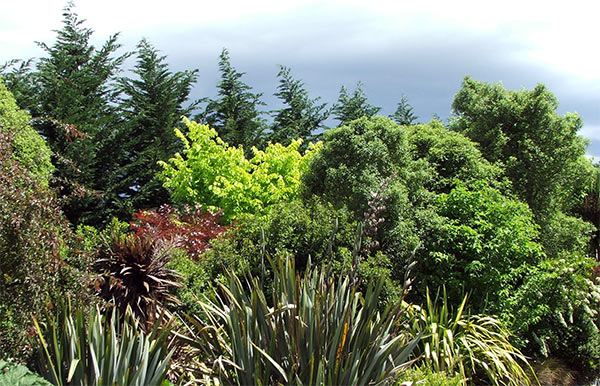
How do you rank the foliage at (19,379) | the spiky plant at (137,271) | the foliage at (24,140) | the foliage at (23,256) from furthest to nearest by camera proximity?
the foliage at (24,140)
the spiky plant at (137,271)
the foliage at (23,256)
the foliage at (19,379)

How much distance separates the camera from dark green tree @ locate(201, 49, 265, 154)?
2106 cm

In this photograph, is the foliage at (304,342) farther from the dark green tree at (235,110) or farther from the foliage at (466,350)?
the dark green tree at (235,110)

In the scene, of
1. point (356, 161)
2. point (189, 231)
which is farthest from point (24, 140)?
point (356, 161)

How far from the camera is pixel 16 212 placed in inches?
172

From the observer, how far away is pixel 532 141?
12156 millimetres

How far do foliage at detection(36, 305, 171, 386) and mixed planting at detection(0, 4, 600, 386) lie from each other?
2 cm

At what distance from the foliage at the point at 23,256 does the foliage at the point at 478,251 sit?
5.02m

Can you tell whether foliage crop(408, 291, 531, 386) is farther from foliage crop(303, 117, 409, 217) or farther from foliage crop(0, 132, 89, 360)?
foliage crop(0, 132, 89, 360)

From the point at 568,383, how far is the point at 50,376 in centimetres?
742

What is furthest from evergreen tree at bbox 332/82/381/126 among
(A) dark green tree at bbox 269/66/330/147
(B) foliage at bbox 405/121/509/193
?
(B) foliage at bbox 405/121/509/193

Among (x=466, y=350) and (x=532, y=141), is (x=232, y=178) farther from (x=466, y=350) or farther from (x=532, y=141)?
(x=466, y=350)

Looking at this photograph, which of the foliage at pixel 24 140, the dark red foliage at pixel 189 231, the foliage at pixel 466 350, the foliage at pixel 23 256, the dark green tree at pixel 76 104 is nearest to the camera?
the foliage at pixel 23 256

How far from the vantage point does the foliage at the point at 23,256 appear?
4.38 metres

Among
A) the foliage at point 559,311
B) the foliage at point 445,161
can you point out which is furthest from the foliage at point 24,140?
the foliage at point 559,311
